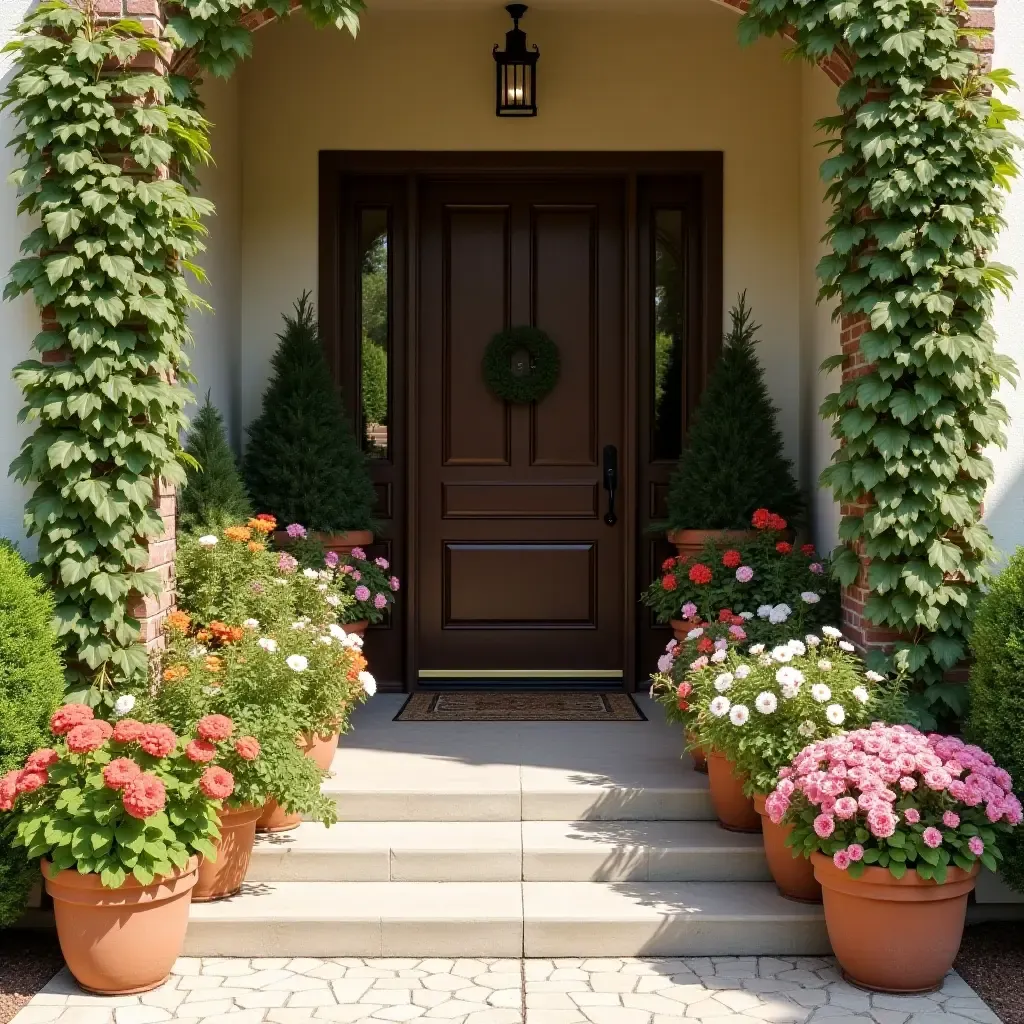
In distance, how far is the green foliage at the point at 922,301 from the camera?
394 cm

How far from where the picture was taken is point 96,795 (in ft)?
11.2

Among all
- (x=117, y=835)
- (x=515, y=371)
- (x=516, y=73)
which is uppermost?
(x=516, y=73)

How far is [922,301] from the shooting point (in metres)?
3.96

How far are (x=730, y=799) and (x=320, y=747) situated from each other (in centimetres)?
144

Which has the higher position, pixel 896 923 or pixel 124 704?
pixel 124 704

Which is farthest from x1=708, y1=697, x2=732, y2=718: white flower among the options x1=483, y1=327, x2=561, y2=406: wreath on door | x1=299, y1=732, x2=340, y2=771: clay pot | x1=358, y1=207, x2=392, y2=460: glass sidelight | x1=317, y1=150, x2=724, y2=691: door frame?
x1=358, y1=207, x2=392, y2=460: glass sidelight

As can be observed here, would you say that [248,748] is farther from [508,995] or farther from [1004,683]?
[1004,683]

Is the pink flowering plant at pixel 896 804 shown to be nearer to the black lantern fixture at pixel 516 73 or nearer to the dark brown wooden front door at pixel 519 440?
the dark brown wooden front door at pixel 519 440

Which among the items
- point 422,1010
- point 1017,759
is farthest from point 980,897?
point 422,1010

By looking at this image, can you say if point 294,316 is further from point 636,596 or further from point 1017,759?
point 1017,759

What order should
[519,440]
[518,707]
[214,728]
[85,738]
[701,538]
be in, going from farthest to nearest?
[519,440] < [518,707] < [701,538] < [214,728] < [85,738]

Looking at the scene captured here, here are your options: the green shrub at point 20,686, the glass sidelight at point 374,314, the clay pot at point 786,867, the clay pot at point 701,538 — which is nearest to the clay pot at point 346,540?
the glass sidelight at point 374,314

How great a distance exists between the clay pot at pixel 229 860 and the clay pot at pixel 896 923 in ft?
5.73

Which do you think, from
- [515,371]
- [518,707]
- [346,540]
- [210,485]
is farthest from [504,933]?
[515,371]
